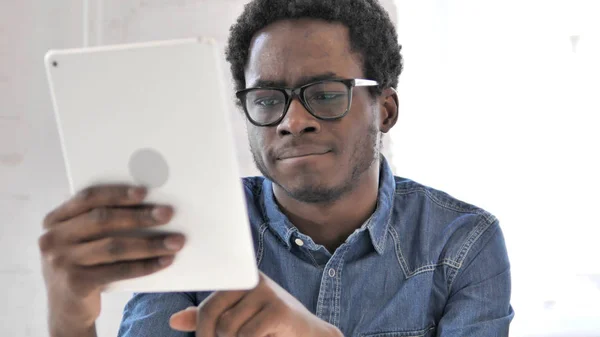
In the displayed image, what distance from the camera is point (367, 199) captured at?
144cm

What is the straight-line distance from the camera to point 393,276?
4.47ft

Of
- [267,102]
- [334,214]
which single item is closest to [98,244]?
[267,102]

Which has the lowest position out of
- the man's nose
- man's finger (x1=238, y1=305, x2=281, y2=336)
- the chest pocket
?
the chest pocket

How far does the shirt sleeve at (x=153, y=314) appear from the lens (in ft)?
4.11

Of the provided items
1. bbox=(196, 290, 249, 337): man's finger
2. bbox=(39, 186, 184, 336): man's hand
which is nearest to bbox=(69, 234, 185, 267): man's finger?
bbox=(39, 186, 184, 336): man's hand

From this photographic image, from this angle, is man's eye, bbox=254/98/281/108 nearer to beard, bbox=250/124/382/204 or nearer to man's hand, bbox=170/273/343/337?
beard, bbox=250/124/382/204

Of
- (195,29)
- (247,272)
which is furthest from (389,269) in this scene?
(195,29)

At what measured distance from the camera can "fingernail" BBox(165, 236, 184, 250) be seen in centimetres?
85

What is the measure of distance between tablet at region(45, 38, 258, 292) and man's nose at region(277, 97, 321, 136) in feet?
1.39

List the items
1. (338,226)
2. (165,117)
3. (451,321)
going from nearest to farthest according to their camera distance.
→ 1. (165,117)
2. (451,321)
3. (338,226)

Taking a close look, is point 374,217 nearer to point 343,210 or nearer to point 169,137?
point 343,210

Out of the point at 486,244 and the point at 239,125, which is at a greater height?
the point at 239,125

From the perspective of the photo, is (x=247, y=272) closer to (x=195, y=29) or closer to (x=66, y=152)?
(x=66, y=152)

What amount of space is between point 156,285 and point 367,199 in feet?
2.09
